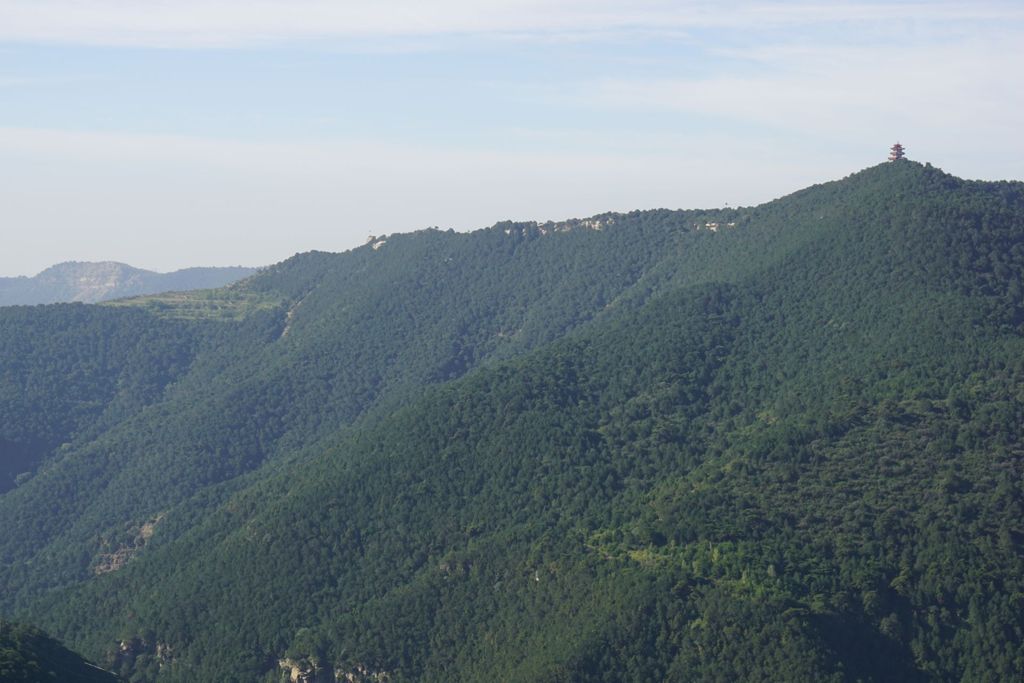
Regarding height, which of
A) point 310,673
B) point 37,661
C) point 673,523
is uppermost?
point 673,523

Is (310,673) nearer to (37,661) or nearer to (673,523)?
(37,661)

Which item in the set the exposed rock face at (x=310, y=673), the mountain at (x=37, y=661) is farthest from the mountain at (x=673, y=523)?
the mountain at (x=37, y=661)

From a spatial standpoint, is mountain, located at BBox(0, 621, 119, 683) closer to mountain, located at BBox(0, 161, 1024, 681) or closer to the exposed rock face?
the exposed rock face

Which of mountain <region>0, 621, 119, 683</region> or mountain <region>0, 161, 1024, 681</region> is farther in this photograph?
mountain <region>0, 161, 1024, 681</region>

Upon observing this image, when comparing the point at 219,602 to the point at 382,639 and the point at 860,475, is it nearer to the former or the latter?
the point at 382,639

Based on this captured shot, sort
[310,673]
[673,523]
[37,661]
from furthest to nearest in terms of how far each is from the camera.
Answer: [310,673]
[673,523]
[37,661]

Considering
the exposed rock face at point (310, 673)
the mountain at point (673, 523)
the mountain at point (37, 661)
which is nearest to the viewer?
the mountain at point (37, 661)

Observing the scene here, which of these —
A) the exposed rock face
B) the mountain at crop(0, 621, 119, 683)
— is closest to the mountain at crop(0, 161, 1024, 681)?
the exposed rock face

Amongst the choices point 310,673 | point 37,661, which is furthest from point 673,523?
point 37,661

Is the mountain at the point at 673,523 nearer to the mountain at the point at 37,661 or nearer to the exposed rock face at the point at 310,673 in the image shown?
the exposed rock face at the point at 310,673

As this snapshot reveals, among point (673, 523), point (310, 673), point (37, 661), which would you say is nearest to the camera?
point (37, 661)
